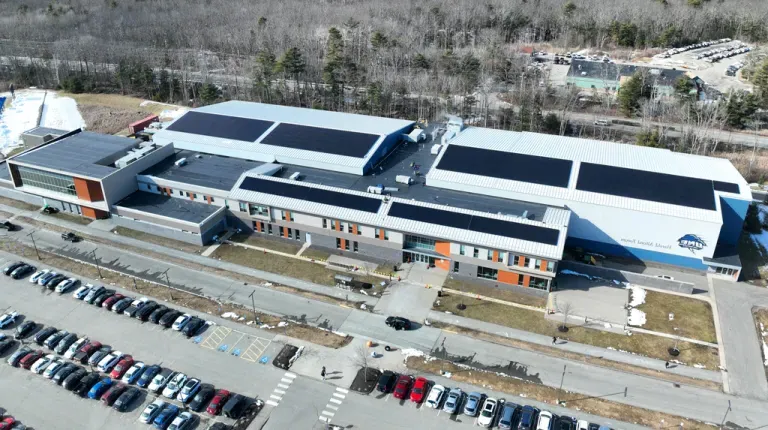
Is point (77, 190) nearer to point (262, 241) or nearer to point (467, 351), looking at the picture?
point (262, 241)

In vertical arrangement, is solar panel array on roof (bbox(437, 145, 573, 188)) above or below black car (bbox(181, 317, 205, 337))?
above

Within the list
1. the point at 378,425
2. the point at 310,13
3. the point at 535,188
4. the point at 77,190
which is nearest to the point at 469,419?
the point at 378,425

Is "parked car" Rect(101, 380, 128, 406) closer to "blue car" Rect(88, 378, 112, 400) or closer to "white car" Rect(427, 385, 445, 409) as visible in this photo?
"blue car" Rect(88, 378, 112, 400)

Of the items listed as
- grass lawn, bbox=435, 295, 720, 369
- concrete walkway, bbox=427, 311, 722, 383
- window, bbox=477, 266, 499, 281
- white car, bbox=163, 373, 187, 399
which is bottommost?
white car, bbox=163, 373, 187, 399

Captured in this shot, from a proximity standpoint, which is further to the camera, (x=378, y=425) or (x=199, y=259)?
(x=199, y=259)

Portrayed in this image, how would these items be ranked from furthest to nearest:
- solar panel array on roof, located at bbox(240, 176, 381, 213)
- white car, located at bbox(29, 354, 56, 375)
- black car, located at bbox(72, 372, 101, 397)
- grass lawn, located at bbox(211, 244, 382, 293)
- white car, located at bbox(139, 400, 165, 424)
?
solar panel array on roof, located at bbox(240, 176, 381, 213) < grass lawn, located at bbox(211, 244, 382, 293) < white car, located at bbox(29, 354, 56, 375) < black car, located at bbox(72, 372, 101, 397) < white car, located at bbox(139, 400, 165, 424)

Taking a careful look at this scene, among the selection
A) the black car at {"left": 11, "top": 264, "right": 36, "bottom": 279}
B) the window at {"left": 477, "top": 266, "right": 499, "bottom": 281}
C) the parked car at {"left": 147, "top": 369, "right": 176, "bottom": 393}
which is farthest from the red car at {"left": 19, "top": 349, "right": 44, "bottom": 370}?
the window at {"left": 477, "top": 266, "right": 499, "bottom": 281}

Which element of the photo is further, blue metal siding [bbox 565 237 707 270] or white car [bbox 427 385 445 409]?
blue metal siding [bbox 565 237 707 270]
